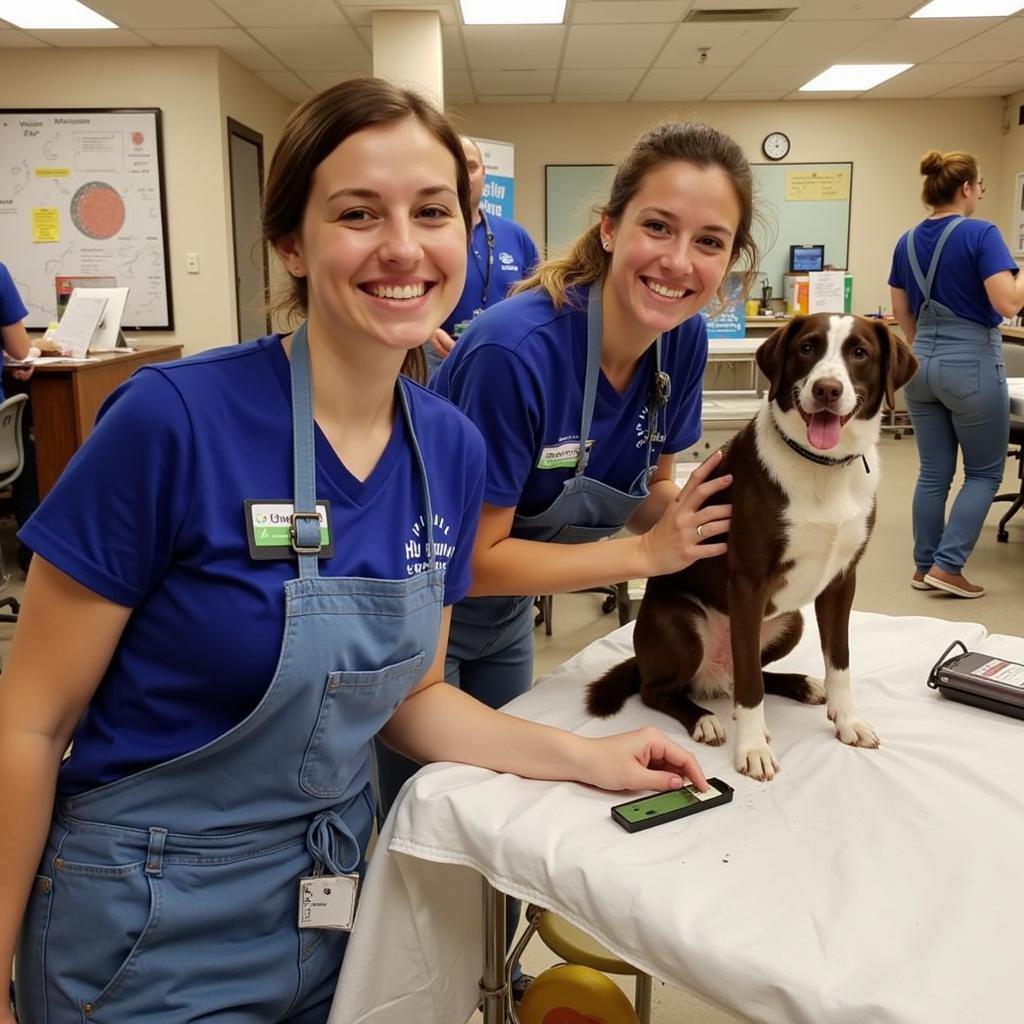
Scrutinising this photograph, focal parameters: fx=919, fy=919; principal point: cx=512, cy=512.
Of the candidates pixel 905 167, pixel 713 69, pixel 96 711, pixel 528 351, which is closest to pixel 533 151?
pixel 713 69

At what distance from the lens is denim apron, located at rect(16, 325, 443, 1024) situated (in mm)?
937

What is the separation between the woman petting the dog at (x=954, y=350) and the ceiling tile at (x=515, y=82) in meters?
4.62

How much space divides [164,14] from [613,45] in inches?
123

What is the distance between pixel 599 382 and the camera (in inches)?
57.9

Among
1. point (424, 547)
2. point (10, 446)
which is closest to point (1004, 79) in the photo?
point (10, 446)

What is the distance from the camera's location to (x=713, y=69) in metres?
7.58

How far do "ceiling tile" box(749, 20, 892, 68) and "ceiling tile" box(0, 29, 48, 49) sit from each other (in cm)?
525

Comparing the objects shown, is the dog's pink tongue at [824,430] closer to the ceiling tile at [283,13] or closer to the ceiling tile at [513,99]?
the ceiling tile at [283,13]

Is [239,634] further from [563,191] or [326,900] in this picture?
[563,191]

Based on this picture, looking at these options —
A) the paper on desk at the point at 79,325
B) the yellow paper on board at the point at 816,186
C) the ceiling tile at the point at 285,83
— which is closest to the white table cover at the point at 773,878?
the paper on desk at the point at 79,325

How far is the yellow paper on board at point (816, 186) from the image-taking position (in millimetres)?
9086

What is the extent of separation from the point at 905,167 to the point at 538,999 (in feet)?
31.2

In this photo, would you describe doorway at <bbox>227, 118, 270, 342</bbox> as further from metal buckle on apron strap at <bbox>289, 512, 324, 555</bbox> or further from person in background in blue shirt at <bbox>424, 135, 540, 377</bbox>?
metal buckle on apron strap at <bbox>289, 512, 324, 555</bbox>

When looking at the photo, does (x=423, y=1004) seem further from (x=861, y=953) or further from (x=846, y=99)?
(x=846, y=99)
